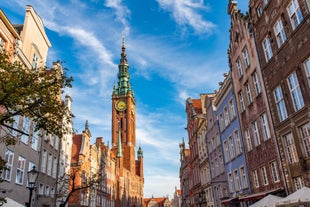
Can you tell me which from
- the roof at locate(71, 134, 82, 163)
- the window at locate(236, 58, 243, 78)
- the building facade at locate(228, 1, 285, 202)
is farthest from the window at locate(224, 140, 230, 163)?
the roof at locate(71, 134, 82, 163)

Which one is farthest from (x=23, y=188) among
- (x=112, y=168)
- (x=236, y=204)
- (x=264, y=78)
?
(x=112, y=168)

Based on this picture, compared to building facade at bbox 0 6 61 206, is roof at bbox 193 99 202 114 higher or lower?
higher

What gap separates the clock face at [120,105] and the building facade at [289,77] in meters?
88.9

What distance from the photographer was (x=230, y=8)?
85.9 ft

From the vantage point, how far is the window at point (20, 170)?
2192cm

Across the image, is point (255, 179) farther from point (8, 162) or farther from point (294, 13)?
point (8, 162)

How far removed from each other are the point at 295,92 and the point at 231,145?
12.3 metres

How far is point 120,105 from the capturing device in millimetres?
107250

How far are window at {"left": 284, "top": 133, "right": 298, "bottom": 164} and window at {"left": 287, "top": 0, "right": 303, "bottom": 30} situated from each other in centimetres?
620

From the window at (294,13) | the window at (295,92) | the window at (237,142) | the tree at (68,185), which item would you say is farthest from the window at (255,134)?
the tree at (68,185)

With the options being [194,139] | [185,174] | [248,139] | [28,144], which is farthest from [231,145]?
[185,174]

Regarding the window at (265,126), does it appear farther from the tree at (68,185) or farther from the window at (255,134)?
the tree at (68,185)

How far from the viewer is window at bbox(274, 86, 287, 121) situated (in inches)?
679

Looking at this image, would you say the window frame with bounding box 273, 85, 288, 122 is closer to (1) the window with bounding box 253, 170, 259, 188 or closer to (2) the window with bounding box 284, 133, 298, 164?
(2) the window with bounding box 284, 133, 298, 164
